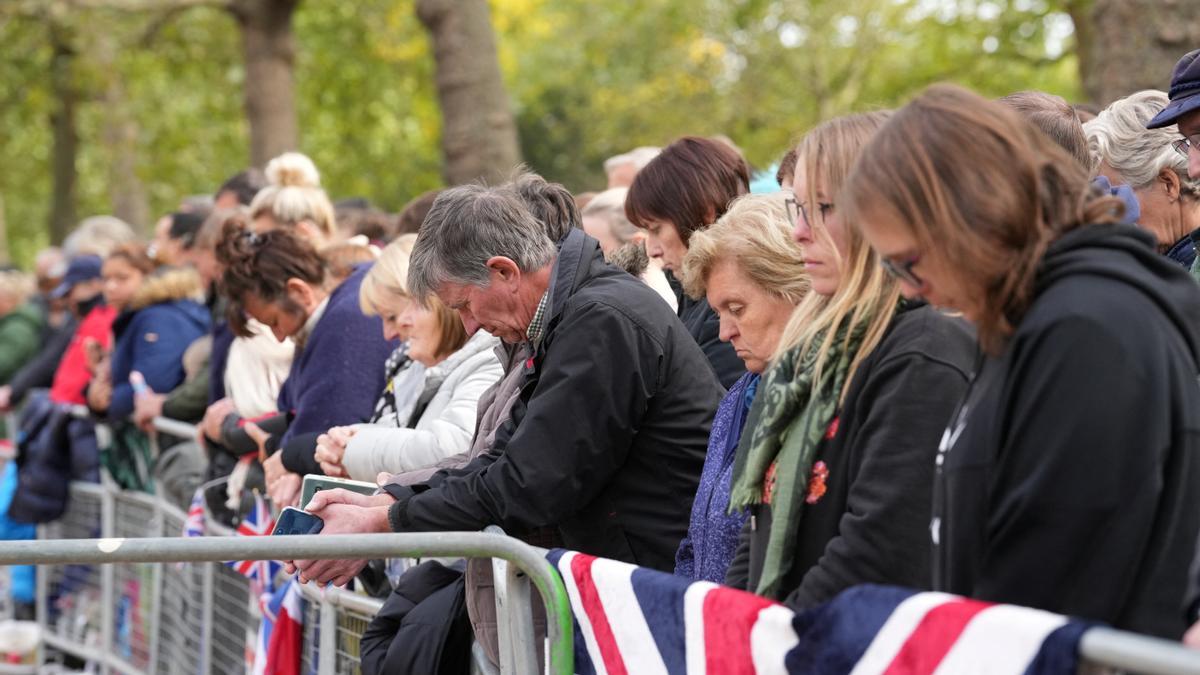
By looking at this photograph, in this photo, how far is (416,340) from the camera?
5.12m

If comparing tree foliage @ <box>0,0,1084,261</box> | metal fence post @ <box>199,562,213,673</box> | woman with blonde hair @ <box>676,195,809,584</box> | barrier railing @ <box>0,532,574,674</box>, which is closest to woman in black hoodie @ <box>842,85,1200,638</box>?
barrier railing @ <box>0,532,574,674</box>

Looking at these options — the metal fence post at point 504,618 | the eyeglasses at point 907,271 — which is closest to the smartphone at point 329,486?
the metal fence post at point 504,618

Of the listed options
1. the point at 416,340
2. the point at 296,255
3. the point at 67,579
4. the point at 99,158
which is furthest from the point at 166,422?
the point at 99,158

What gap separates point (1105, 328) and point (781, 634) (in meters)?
0.70

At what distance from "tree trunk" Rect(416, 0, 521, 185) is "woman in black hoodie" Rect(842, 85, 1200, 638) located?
9.13m

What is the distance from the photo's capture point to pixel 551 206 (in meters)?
4.33

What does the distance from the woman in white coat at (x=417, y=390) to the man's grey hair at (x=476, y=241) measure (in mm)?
317

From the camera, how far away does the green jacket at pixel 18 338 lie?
13.3 metres

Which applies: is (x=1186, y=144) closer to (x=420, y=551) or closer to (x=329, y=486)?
(x=420, y=551)

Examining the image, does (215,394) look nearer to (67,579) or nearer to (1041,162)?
(67,579)

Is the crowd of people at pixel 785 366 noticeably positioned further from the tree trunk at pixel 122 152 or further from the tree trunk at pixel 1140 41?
the tree trunk at pixel 122 152

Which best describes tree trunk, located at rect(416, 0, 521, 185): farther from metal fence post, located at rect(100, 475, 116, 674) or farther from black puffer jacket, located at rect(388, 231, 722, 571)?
black puffer jacket, located at rect(388, 231, 722, 571)

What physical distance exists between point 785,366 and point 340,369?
3098 mm

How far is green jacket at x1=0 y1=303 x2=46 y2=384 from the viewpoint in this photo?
1327 centimetres
